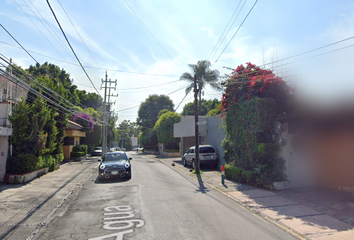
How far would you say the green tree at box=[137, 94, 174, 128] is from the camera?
6312cm

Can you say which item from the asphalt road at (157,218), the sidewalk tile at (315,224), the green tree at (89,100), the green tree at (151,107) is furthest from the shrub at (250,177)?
the green tree at (151,107)

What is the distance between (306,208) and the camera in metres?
8.31

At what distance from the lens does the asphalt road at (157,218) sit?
5957 millimetres

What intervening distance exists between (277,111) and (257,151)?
198cm

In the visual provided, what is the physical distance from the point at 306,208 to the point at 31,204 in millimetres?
8969

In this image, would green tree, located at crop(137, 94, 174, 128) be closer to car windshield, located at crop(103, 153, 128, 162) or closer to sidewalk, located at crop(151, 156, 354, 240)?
car windshield, located at crop(103, 153, 128, 162)

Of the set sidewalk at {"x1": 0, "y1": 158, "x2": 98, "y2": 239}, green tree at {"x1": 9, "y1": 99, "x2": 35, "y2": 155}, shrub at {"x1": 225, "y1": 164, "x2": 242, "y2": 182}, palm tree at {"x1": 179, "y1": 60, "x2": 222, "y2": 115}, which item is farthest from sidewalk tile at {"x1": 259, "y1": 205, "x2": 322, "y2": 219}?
palm tree at {"x1": 179, "y1": 60, "x2": 222, "y2": 115}

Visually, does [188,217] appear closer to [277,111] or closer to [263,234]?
[263,234]

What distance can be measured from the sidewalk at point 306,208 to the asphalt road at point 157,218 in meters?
0.48

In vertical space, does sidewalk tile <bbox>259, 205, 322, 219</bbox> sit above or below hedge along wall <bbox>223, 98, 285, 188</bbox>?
below

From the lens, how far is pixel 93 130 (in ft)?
127

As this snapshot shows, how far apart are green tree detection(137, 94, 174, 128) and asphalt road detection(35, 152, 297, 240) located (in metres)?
52.4

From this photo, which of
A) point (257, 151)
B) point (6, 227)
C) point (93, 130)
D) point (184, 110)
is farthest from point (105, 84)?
point (6, 227)

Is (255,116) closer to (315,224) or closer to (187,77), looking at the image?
(315,224)
